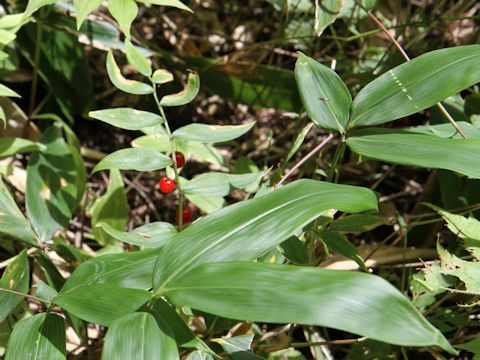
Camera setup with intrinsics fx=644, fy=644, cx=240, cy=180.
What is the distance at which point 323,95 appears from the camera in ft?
3.52

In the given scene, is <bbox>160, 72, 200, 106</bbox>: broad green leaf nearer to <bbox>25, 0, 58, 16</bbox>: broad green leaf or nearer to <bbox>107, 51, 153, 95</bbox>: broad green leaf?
<bbox>107, 51, 153, 95</bbox>: broad green leaf

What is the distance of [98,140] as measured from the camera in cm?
198

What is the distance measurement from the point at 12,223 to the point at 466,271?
0.84 metres

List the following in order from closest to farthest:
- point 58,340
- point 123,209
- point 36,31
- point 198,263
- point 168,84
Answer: point 198,263, point 58,340, point 123,209, point 36,31, point 168,84

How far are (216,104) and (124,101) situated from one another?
30 centimetres

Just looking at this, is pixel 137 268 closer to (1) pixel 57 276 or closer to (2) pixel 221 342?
(2) pixel 221 342

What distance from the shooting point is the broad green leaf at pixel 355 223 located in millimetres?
1119

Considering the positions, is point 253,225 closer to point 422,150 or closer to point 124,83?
point 422,150

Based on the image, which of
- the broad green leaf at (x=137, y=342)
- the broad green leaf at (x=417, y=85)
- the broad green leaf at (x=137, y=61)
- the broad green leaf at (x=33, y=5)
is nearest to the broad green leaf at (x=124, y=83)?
the broad green leaf at (x=137, y=61)

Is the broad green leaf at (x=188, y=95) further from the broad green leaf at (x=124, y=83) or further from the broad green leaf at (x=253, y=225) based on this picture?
the broad green leaf at (x=253, y=225)

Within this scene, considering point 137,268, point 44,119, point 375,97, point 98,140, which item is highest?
point 375,97

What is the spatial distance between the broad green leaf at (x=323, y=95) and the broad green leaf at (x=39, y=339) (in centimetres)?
52

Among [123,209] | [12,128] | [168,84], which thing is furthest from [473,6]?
[12,128]

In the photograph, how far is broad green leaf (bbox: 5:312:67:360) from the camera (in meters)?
0.94
